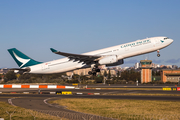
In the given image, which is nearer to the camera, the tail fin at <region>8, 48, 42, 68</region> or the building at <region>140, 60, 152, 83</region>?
the tail fin at <region>8, 48, 42, 68</region>

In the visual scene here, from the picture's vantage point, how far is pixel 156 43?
136ft

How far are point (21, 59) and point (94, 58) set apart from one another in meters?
18.8

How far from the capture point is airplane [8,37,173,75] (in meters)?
41.7

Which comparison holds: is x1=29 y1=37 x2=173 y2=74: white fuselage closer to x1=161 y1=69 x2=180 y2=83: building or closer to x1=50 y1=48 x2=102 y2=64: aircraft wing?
x1=50 y1=48 x2=102 y2=64: aircraft wing

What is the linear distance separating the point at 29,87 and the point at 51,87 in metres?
5.63

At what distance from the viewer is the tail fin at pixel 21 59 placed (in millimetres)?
52094

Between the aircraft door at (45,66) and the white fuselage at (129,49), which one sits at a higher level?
the white fuselage at (129,49)

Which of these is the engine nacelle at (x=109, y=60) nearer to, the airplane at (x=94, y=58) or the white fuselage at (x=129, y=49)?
the airplane at (x=94, y=58)

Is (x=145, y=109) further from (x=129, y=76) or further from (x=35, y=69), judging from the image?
(x=129, y=76)

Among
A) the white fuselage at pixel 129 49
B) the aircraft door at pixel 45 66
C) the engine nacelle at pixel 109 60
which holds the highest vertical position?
the white fuselage at pixel 129 49

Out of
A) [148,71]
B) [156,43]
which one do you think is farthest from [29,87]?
[148,71]

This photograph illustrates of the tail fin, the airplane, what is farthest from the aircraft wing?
the tail fin

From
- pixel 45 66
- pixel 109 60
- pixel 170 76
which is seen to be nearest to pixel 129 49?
pixel 109 60

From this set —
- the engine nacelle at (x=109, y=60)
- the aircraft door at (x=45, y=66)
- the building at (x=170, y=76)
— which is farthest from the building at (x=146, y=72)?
the engine nacelle at (x=109, y=60)
